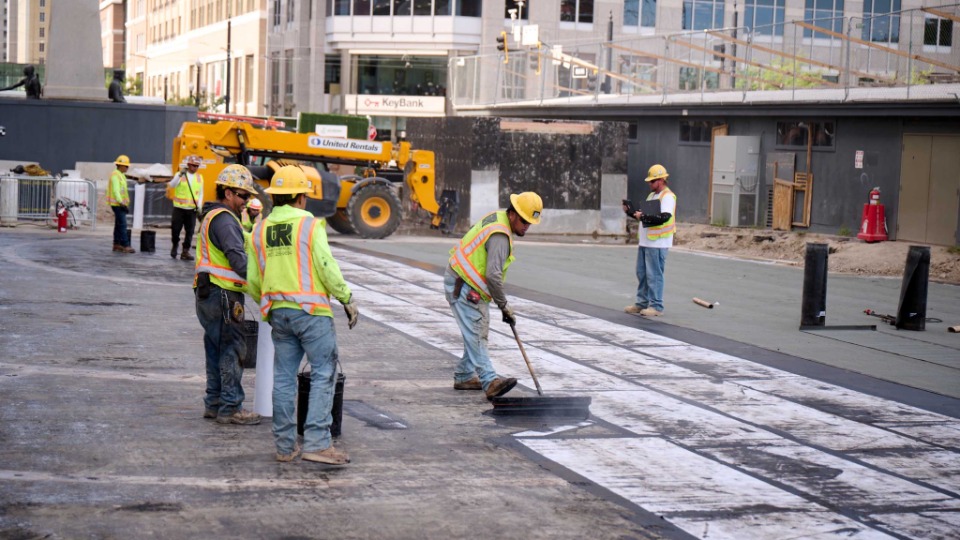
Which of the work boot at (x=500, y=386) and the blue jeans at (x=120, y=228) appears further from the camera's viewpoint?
the blue jeans at (x=120, y=228)

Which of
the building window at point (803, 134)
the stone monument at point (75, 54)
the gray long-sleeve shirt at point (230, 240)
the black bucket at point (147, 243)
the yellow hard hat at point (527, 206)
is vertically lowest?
the black bucket at point (147, 243)

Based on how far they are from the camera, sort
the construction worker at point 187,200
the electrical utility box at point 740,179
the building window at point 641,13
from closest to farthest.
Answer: the construction worker at point 187,200
the electrical utility box at point 740,179
the building window at point 641,13

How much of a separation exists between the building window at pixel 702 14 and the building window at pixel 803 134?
39.5 meters

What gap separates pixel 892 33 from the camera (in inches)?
1067

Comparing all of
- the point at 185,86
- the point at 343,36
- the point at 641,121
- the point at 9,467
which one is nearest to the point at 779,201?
the point at 641,121

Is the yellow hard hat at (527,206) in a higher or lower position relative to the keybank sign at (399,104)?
lower

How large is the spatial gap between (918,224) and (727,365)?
16.4 m

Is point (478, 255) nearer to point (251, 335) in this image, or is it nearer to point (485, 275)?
point (485, 275)

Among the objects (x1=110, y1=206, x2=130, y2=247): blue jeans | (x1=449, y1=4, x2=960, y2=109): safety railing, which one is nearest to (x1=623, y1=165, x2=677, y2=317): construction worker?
(x1=110, y1=206, x2=130, y2=247): blue jeans

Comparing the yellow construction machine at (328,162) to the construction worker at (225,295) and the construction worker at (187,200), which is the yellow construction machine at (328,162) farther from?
the construction worker at (225,295)

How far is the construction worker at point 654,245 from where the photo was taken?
16.4m

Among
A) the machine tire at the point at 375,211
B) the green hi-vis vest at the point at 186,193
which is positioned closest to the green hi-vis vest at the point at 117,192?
the green hi-vis vest at the point at 186,193

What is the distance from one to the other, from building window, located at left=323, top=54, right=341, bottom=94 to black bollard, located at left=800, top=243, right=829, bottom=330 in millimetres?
59433

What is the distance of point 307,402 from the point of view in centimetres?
876
